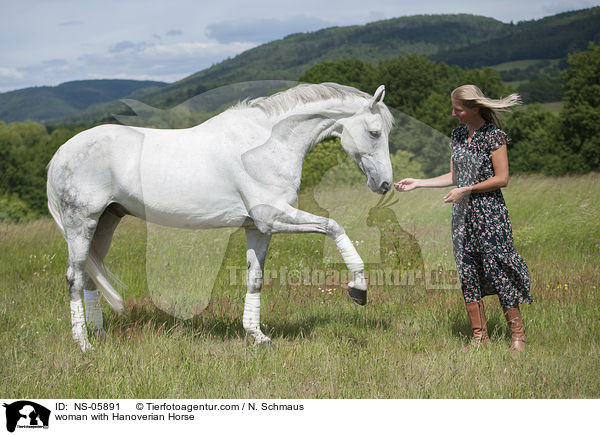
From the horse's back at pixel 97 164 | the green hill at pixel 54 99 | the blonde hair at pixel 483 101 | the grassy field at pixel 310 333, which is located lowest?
the grassy field at pixel 310 333

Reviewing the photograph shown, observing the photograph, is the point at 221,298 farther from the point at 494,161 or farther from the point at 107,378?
the point at 494,161

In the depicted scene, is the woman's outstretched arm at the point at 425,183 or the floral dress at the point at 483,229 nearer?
the floral dress at the point at 483,229

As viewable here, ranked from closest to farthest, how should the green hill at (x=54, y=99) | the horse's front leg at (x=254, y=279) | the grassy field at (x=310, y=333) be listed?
1. the grassy field at (x=310, y=333)
2. the horse's front leg at (x=254, y=279)
3. the green hill at (x=54, y=99)

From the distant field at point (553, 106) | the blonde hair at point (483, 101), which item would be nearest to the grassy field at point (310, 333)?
the blonde hair at point (483, 101)

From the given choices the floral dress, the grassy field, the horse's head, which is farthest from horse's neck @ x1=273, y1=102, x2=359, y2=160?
the grassy field

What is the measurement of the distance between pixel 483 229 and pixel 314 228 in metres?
1.44

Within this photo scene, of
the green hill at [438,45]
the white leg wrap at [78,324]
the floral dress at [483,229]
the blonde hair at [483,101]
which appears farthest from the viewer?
the green hill at [438,45]

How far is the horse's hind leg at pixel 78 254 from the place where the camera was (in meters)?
4.25

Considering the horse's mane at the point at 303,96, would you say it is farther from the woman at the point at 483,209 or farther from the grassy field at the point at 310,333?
the grassy field at the point at 310,333

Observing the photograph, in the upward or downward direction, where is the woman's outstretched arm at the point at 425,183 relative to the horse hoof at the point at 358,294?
upward

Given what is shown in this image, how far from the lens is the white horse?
404 cm

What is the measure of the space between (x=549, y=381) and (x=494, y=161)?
173 centimetres

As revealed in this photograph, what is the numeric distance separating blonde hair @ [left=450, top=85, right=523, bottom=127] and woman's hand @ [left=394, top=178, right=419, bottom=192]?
2.61 feet
